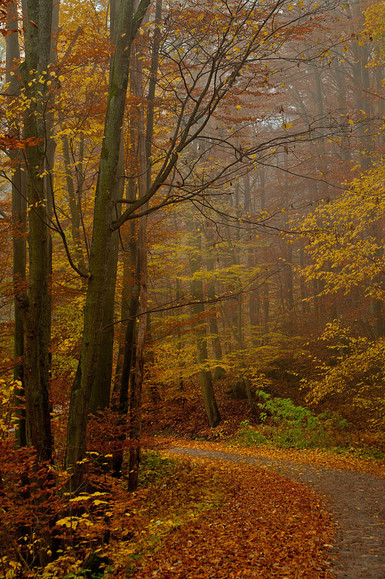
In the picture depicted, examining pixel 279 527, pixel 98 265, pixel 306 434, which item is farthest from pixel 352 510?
pixel 306 434

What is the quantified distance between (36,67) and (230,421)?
1301 cm

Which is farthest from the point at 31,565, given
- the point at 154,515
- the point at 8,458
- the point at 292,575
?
the point at 292,575

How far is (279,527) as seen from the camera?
18.9 ft

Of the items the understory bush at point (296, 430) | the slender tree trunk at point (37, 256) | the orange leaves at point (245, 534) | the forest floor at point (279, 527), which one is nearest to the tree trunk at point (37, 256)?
the slender tree trunk at point (37, 256)

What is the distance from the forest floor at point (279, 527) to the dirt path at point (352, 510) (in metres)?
0.01

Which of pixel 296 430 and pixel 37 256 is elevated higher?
pixel 37 256

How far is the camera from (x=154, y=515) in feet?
21.8

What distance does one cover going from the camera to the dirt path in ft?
14.9

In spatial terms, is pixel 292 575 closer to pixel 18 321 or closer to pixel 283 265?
pixel 18 321

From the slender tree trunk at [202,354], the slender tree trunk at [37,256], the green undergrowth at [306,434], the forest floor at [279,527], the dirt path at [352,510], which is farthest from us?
the slender tree trunk at [202,354]

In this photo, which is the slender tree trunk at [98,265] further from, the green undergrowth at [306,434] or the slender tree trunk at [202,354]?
the slender tree trunk at [202,354]

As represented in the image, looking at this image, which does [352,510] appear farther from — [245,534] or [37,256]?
[37,256]

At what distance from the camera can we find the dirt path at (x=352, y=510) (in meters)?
4.54

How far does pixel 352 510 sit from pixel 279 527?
1354 millimetres
